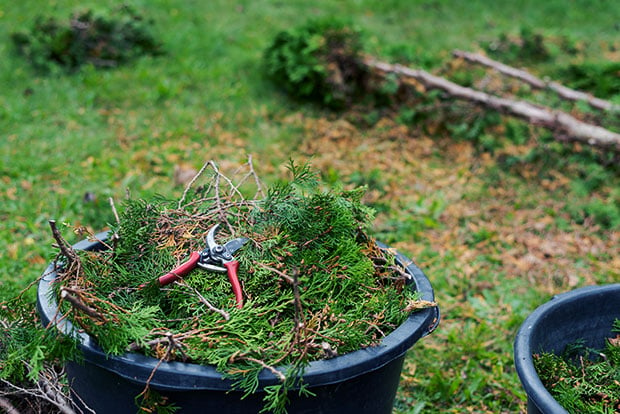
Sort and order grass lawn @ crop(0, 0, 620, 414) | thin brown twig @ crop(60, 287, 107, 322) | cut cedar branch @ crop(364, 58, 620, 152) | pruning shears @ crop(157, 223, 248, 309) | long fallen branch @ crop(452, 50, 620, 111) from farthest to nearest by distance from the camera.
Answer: long fallen branch @ crop(452, 50, 620, 111) → cut cedar branch @ crop(364, 58, 620, 152) → grass lawn @ crop(0, 0, 620, 414) → pruning shears @ crop(157, 223, 248, 309) → thin brown twig @ crop(60, 287, 107, 322)

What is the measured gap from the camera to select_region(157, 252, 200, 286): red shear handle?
1.90m

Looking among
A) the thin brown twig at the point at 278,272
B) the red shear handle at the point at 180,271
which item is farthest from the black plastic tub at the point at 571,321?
the red shear handle at the point at 180,271

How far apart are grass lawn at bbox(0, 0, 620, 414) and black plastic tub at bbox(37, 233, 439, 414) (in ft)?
2.99

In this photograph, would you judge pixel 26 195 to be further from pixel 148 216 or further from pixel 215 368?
pixel 215 368

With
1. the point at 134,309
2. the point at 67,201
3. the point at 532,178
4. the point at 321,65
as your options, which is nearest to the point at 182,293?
the point at 134,309

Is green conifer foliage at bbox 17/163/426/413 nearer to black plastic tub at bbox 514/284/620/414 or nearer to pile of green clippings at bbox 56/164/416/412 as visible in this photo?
pile of green clippings at bbox 56/164/416/412

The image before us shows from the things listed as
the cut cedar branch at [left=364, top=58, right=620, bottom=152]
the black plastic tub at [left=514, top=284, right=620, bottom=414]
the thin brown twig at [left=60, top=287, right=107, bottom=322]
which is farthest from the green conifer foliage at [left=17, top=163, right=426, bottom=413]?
the cut cedar branch at [left=364, top=58, right=620, bottom=152]

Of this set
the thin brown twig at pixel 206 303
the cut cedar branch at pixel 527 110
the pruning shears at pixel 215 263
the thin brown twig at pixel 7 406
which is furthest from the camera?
the cut cedar branch at pixel 527 110

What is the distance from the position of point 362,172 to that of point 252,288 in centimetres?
300

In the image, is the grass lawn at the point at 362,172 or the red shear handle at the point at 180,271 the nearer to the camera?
the red shear handle at the point at 180,271

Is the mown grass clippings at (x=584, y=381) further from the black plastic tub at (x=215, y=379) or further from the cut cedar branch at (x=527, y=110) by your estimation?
the cut cedar branch at (x=527, y=110)

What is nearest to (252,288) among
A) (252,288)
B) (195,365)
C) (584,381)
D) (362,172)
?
(252,288)

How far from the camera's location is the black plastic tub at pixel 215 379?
1.62 meters

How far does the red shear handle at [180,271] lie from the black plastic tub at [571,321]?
3.50 ft
